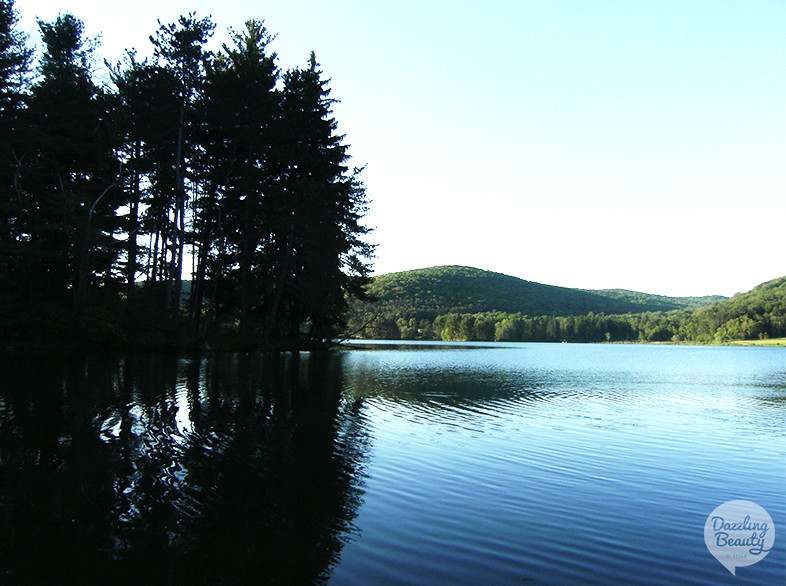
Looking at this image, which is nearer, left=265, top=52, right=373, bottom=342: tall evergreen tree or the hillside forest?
left=265, top=52, right=373, bottom=342: tall evergreen tree

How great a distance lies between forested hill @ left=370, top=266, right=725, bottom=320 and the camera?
151 metres

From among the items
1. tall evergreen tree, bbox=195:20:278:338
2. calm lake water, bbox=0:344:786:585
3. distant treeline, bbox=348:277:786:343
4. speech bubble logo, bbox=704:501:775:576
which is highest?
tall evergreen tree, bbox=195:20:278:338

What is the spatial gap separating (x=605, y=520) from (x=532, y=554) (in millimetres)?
1739

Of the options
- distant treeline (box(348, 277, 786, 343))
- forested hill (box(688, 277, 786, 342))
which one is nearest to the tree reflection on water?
distant treeline (box(348, 277, 786, 343))

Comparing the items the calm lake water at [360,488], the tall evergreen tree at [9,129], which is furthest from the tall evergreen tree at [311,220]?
the calm lake water at [360,488]

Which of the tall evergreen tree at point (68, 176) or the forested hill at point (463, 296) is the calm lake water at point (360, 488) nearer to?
the tall evergreen tree at point (68, 176)

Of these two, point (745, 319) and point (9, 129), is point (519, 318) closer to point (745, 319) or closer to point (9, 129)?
point (745, 319)

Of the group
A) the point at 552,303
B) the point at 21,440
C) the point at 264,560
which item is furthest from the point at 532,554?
the point at 552,303

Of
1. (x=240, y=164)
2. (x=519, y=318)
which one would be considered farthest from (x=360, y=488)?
(x=519, y=318)

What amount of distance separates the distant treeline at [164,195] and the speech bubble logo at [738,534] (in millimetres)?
29051

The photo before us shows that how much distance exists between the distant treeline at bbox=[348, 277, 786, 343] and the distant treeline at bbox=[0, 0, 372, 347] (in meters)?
83.0

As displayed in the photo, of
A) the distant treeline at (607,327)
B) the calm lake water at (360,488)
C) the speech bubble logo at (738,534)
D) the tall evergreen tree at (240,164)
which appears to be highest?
the tall evergreen tree at (240,164)

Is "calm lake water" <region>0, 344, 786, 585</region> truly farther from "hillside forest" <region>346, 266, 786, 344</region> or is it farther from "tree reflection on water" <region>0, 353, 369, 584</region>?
"hillside forest" <region>346, 266, 786, 344</region>

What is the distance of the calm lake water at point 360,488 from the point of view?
5.07 meters
